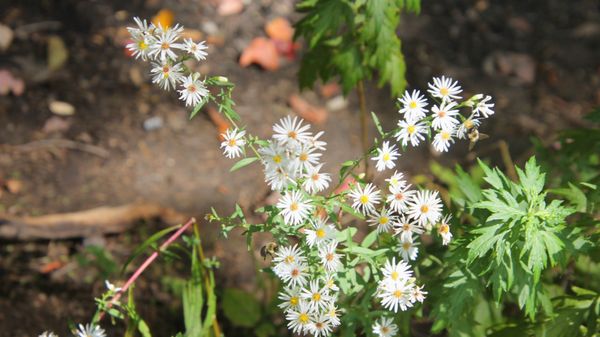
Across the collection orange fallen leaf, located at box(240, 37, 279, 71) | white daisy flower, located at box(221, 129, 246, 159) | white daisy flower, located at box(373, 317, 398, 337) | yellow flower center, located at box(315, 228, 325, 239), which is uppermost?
orange fallen leaf, located at box(240, 37, 279, 71)

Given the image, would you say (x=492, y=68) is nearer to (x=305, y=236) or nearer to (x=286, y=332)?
(x=286, y=332)

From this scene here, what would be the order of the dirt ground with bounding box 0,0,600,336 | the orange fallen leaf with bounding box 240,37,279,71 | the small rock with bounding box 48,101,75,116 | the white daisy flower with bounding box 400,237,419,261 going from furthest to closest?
the orange fallen leaf with bounding box 240,37,279,71, the small rock with bounding box 48,101,75,116, the dirt ground with bounding box 0,0,600,336, the white daisy flower with bounding box 400,237,419,261

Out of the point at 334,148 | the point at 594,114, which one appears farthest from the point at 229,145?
the point at 334,148

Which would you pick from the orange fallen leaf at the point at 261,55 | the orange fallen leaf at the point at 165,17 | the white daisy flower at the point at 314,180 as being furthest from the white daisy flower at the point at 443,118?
the orange fallen leaf at the point at 165,17

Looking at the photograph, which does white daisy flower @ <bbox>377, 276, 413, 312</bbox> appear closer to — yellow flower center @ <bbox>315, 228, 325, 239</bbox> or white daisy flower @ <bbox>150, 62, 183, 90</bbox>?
yellow flower center @ <bbox>315, 228, 325, 239</bbox>

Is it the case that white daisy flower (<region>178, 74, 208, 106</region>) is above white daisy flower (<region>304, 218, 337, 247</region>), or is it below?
above

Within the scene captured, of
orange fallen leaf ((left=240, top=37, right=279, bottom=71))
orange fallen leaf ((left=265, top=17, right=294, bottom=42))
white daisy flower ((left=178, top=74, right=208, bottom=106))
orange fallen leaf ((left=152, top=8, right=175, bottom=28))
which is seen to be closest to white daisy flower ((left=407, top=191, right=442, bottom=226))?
white daisy flower ((left=178, top=74, right=208, bottom=106))

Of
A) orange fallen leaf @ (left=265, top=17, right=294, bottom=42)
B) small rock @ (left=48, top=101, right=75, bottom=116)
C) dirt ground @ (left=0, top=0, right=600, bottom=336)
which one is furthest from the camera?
orange fallen leaf @ (left=265, top=17, right=294, bottom=42)

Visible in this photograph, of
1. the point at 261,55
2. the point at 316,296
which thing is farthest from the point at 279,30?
the point at 316,296

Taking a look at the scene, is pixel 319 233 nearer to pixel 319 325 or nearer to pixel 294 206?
pixel 294 206
